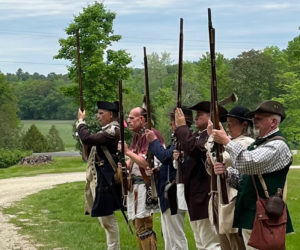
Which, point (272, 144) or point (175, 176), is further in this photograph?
point (175, 176)

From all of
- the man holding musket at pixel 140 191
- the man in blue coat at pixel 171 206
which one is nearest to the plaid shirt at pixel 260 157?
the man in blue coat at pixel 171 206

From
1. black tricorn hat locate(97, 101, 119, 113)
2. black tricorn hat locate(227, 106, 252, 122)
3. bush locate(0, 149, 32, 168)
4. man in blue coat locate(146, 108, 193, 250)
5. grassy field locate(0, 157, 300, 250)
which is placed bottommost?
bush locate(0, 149, 32, 168)

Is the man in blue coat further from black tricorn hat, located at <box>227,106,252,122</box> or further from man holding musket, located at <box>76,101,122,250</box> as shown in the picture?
black tricorn hat, located at <box>227,106,252,122</box>

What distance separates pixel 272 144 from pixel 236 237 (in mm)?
1359

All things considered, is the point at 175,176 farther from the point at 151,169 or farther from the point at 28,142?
the point at 28,142

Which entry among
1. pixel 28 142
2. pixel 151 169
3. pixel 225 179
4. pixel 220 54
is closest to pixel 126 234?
pixel 151 169

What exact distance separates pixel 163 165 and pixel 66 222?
6025 millimetres

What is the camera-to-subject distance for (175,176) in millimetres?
7875

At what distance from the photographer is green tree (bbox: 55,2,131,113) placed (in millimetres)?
42312

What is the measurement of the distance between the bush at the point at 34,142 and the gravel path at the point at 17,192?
99.5 feet

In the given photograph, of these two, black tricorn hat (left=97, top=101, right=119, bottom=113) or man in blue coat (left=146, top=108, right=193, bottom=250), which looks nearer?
man in blue coat (left=146, top=108, right=193, bottom=250)

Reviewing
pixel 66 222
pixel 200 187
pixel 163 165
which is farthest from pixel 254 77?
pixel 200 187

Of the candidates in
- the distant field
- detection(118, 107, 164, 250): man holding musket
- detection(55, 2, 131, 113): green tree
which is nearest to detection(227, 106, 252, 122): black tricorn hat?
detection(118, 107, 164, 250): man holding musket

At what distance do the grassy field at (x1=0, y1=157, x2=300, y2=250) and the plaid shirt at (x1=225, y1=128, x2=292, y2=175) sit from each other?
14.8 ft
